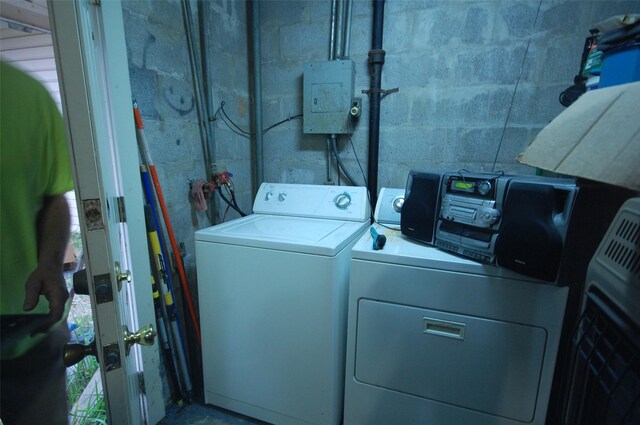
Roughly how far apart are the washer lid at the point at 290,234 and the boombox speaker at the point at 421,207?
25 centimetres

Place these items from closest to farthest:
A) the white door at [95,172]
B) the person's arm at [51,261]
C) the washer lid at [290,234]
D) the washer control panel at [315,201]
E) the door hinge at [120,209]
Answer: the white door at [95,172] → the person's arm at [51,261] → the door hinge at [120,209] → the washer lid at [290,234] → the washer control panel at [315,201]

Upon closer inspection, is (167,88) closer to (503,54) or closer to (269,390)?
(269,390)

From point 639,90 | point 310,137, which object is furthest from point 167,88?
point 639,90

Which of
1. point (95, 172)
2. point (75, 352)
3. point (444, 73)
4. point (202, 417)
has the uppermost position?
point (444, 73)

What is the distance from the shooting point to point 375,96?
175 cm

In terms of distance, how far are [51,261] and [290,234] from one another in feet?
2.66

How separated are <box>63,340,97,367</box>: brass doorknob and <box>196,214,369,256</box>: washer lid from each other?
677 mm

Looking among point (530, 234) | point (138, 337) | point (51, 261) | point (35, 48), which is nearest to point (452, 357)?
point (530, 234)

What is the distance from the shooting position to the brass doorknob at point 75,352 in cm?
63

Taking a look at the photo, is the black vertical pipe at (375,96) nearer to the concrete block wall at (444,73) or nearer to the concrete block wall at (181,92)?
the concrete block wall at (444,73)

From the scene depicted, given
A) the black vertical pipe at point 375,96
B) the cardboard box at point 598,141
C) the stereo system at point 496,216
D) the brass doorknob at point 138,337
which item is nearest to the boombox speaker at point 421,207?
the stereo system at point 496,216

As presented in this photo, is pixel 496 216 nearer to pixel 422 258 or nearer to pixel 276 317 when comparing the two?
pixel 422 258

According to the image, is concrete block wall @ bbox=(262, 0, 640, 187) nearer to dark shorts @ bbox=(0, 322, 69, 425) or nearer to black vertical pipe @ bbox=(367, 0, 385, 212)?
black vertical pipe @ bbox=(367, 0, 385, 212)

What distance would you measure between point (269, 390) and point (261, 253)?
2.13ft
